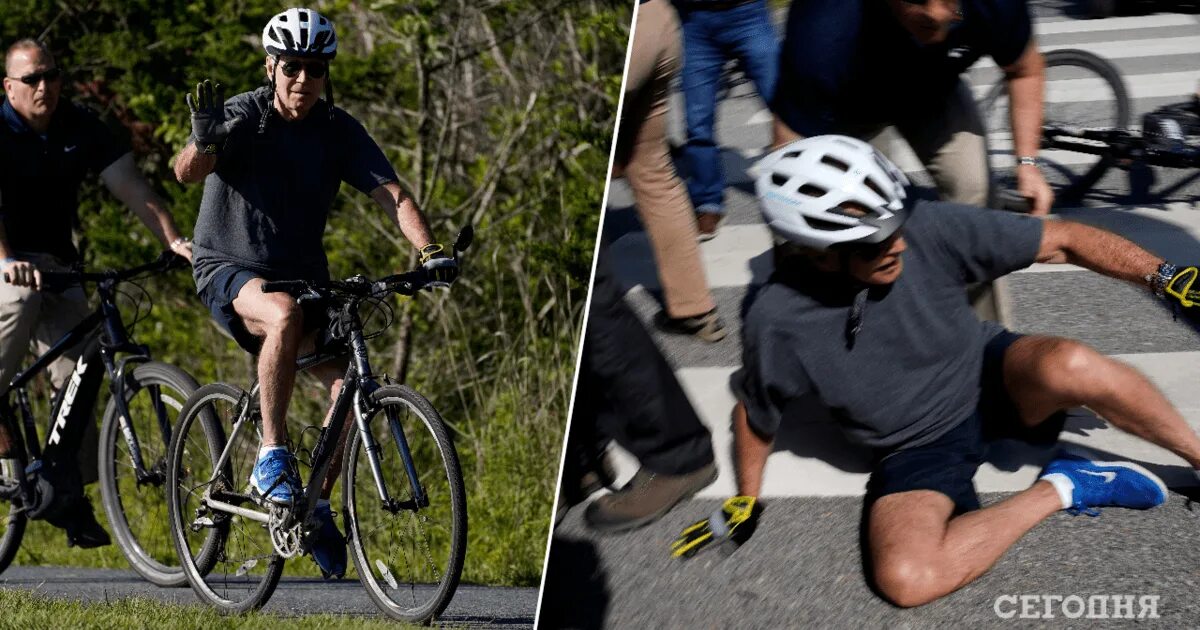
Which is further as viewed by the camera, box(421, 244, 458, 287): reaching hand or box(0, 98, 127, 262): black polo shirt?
box(0, 98, 127, 262): black polo shirt

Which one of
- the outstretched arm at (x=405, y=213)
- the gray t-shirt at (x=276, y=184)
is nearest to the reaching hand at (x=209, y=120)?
the gray t-shirt at (x=276, y=184)

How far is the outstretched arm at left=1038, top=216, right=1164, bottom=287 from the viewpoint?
2.27 metres

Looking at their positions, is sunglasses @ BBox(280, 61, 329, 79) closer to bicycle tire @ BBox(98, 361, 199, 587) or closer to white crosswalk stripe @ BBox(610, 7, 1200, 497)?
bicycle tire @ BBox(98, 361, 199, 587)

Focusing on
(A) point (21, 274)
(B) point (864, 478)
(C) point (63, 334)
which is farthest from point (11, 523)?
(B) point (864, 478)

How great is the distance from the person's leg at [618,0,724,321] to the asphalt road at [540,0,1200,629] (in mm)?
25

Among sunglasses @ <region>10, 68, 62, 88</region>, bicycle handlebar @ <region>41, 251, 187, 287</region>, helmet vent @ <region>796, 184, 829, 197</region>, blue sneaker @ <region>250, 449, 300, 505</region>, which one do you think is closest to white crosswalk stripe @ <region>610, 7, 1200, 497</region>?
helmet vent @ <region>796, 184, 829, 197</region>

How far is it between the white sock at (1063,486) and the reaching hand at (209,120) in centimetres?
257

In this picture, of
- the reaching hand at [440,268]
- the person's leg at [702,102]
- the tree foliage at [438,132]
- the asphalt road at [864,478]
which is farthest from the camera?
the tree foliage at [438,132]

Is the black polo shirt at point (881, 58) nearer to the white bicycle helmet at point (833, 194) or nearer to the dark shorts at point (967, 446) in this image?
the white bicycle helmet at point (833, 194)

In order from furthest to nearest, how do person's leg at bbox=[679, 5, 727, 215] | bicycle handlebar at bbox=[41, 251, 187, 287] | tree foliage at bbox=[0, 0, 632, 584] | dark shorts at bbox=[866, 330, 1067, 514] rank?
tree foliage at bbox=[0, 0, 632, 584] → bicycle handlebar at bbox=[41, 251, 187, 287] → person's leg at bbox=[679, 5, 727, 215] → dark shorts at bbox=[866, 330, 1067, 514]

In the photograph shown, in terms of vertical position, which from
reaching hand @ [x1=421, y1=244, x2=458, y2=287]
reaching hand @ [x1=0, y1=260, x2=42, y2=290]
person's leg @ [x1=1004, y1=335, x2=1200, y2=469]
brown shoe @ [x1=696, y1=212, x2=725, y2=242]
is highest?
brown shoe @ [x1=696, y1=212, x2=725, y2=242]

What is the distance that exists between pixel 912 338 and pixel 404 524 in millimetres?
2343

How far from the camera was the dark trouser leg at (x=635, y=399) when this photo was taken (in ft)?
7.61

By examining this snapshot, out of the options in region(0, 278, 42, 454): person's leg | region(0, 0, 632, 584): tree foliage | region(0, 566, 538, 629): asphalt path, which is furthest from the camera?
region(0, 0, 632, 584): tree foliage
